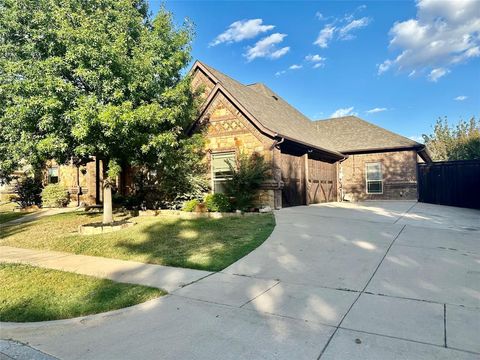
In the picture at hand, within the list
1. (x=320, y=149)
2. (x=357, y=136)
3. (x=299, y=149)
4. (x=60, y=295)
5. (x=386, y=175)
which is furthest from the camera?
(x=357, y=136)

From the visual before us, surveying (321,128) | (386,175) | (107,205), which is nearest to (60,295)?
(107,205)

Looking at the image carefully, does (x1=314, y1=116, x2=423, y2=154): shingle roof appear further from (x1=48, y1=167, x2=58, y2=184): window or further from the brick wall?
(x1=48, y1=167, x2=58, y2=184): window

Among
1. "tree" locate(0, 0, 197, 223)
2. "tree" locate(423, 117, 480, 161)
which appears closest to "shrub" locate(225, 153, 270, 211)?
"tree" locate(0, 0, 197, 223)

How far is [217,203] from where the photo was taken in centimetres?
1261

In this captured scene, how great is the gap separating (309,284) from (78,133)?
6.85 m

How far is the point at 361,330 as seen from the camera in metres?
3.67

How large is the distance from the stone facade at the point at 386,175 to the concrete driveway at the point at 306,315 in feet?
45.4

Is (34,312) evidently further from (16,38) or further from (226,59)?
(226,59)

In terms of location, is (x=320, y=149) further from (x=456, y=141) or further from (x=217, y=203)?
(x=456, y=141)

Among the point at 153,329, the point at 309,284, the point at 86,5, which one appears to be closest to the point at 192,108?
the point at 86,5

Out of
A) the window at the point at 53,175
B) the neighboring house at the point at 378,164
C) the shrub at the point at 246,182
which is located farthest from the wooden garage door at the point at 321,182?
the window at the point at 53,175

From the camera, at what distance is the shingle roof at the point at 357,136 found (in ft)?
67.1

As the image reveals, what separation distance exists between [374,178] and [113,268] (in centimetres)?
1842

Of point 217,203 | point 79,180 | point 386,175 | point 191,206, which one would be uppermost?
point 79,180
